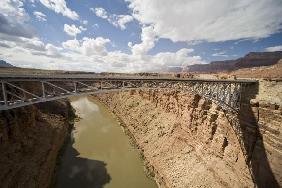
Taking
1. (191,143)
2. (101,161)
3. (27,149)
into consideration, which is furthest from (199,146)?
(27,149)

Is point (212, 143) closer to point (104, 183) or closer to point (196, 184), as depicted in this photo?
point (196, 184)

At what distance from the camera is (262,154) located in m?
14.6

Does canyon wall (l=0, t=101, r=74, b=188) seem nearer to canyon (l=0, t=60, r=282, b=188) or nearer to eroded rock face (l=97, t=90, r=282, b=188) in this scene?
canyon (l=0, t=60, r=282, b=188)

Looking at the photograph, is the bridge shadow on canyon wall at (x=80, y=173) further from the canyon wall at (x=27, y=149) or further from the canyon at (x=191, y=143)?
the canyon wall at (x=27, y=149)

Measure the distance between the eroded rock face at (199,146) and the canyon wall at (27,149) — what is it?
32.1 feet

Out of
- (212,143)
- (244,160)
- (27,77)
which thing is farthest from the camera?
(212,143)

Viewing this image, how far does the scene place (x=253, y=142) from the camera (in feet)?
50.7

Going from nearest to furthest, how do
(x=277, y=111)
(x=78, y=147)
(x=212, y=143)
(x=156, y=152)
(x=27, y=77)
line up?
(x=27, y=77), (x=277, y=111), (x=212, y=143), (x=156, y=152), (x=78, y=147)

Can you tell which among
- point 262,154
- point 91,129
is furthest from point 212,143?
point 91,129

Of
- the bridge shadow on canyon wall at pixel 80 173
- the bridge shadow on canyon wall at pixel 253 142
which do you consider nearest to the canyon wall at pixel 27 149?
the bridge shadow on canyon wall at pixel 80 173

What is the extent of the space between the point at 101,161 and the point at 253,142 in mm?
15509

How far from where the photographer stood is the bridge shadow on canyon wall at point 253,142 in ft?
46.8

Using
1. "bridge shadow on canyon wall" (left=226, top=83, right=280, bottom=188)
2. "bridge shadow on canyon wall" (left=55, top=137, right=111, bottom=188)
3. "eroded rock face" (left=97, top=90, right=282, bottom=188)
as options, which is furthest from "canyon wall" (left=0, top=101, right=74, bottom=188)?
"bridge shadow on canyon wall" (left=226, top=83, right=280, bottom=188)

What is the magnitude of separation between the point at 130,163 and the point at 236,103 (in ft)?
42.2
